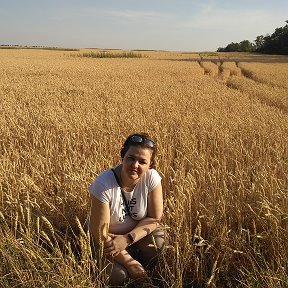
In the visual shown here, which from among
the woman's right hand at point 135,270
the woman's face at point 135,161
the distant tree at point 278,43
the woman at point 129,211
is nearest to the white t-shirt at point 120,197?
the woman at point 129,211

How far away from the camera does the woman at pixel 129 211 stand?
2.40m

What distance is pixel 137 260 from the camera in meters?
2.64

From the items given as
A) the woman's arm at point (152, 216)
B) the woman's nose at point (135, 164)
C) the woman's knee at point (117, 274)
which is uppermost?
the woman's nose at point (135, 164)

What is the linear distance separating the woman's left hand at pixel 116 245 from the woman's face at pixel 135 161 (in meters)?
0.43

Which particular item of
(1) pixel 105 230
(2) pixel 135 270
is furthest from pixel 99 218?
(2) pixel 135 270

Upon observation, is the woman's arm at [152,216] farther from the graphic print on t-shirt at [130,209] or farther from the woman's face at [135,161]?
the woman's face at [135,161]

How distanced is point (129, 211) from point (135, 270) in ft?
1.44

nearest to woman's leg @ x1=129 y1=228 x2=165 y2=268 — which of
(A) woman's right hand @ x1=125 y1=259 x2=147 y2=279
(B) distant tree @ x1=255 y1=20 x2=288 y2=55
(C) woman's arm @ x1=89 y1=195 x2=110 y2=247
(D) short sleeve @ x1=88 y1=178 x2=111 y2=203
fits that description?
(A) woman's right hand @ x1=125 y1=259 x2=147 y2=279

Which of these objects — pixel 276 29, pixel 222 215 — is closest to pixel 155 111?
pixel 222 215

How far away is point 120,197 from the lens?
254cm

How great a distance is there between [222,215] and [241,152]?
5.83ft

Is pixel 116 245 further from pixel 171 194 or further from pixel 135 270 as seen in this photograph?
pixel 171 194

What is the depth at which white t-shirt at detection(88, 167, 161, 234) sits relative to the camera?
7.96ft

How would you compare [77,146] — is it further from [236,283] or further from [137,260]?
[236,283]
